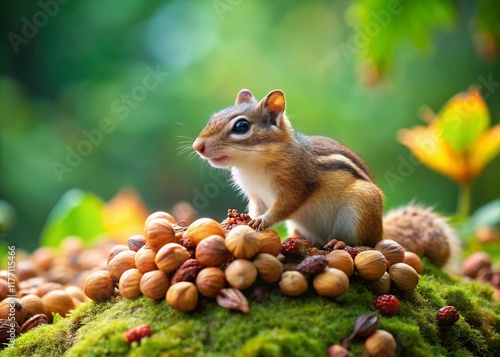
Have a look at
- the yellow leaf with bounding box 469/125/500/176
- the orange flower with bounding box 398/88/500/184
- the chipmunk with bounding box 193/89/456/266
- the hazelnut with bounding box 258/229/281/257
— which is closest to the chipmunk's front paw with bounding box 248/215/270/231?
the chipmunk with bounding box 193/89/456/266

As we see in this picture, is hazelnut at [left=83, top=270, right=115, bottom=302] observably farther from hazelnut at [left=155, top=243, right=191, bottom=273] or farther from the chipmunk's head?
the chipmunk's head

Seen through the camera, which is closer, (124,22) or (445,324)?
(445,324)

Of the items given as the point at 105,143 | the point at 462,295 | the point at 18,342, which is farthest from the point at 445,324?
the point at 105,143

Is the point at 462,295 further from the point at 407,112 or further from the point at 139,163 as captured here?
the point at 139,163

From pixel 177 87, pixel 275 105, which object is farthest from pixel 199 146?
pixel 177 87

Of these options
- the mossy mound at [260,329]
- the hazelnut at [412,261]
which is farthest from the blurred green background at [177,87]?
the mossy mound at [260,329]

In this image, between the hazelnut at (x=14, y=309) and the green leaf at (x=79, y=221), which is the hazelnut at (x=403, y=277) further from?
the green leaf at (x=79, y=221)

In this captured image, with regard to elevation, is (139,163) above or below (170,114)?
below
